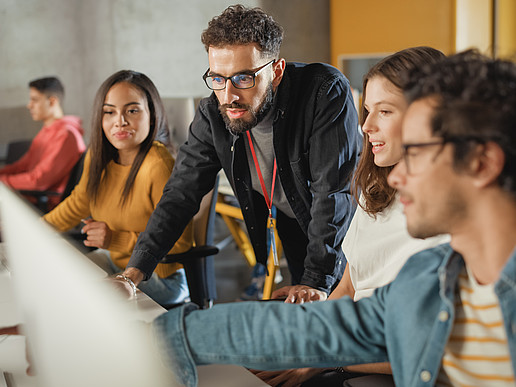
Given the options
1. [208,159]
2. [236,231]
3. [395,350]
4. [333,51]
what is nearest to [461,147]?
[395,350]

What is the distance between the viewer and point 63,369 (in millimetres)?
641

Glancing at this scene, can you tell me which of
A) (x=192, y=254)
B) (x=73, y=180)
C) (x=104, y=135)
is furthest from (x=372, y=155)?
(x=73, y=180)

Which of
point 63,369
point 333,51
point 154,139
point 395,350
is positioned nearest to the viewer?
point 63,369

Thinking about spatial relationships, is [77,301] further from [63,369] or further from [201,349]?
[201,349]

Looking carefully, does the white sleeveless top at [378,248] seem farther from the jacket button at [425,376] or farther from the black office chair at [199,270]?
the black office chair at [199,270]

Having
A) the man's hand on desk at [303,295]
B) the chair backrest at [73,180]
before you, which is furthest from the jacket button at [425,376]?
the chair backrest at [73,180]

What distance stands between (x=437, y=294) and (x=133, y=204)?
1359mm

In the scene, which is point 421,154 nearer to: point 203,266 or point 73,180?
point 203,266

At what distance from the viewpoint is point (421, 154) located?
2.63 ft

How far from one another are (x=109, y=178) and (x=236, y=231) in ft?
5.32

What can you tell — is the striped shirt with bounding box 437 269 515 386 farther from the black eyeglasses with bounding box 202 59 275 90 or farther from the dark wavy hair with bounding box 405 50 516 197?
the black eyeglasses with bounding box 202 59 275 90

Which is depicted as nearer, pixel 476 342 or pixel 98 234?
pixel 476 342

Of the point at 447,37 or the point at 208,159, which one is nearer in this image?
the point at 208,159

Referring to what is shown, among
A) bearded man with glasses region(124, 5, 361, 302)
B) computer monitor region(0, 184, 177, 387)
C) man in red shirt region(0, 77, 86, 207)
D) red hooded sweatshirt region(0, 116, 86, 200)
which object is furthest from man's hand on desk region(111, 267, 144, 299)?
red hooded sweatshirt region(0, 116, 86, 200)
